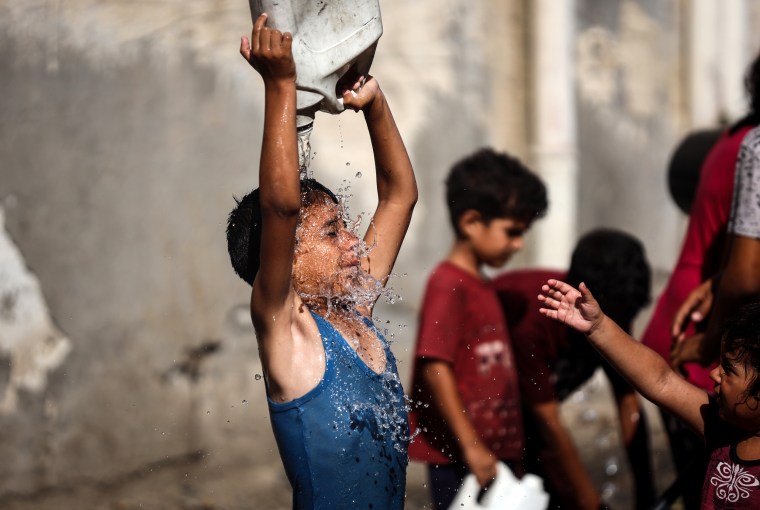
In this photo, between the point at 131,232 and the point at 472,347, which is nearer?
the point at 472,347

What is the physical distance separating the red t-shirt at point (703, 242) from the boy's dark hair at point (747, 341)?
3.10 ft

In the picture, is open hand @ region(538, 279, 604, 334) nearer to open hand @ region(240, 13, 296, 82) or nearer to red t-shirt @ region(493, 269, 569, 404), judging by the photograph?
open hand @ region(240, 13, 296, 82)

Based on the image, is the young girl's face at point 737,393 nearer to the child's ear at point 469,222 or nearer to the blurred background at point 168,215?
the child's ear at point 469,222

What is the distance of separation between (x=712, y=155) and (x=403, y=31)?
8.27ft

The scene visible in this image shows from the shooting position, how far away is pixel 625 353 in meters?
2.26

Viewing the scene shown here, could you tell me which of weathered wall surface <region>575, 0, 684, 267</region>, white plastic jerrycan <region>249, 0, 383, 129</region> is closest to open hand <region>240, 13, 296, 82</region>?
white plastic jerrycan <region>249, 0, 383, 129</region>

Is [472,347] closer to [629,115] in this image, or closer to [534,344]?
[534,344]

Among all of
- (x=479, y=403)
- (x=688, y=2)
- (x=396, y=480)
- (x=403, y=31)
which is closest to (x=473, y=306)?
(x=479, y=403)

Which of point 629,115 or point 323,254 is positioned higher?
point 323,254

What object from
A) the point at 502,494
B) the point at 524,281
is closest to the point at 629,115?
the point at 524,281

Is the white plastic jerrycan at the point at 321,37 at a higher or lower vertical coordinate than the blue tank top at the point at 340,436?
higher

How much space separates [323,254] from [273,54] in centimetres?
48

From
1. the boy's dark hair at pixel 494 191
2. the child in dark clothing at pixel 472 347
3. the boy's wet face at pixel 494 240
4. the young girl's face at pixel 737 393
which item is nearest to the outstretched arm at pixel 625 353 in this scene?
the young girl's face at pixel 737 393

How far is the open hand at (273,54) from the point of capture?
2.01 m
